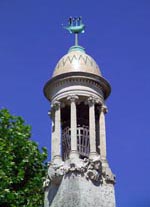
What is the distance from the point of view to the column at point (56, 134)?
17.3 m

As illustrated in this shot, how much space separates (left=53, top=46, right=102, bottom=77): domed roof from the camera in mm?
18344

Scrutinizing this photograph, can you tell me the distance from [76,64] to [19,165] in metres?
6.14

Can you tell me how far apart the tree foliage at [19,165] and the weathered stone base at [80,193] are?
154 inches

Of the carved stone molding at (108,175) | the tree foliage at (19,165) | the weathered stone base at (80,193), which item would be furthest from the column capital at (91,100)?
the tree foliage at (19,165)

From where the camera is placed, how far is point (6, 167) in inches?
805

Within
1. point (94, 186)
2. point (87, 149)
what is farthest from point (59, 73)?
point (94, 186)

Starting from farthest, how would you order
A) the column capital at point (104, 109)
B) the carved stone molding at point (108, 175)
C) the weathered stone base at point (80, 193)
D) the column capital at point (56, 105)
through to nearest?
the column capital at point (104, 109), the column capital at point (56, 105), the carved stone molding at point (108, 175), the weathered stone base at point (80, 193)

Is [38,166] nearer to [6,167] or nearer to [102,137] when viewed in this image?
[6,167]

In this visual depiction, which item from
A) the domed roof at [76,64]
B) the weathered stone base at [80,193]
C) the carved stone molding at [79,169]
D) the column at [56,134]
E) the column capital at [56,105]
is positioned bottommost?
the weathered stone base at [80,193]

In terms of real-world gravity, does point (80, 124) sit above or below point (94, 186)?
above

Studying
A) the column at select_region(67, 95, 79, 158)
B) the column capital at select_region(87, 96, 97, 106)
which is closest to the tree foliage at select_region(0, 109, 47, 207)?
the column at select_region(67, 95, 79, 158)

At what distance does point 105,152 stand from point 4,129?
630 cm

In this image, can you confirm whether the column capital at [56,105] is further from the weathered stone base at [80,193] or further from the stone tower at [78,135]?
the weathered stone base at [80,193]

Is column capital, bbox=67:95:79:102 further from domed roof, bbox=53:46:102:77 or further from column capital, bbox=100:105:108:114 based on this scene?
column capital, bbox=100:105:108:114
